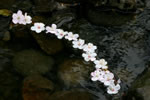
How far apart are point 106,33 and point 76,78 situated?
1.15 m

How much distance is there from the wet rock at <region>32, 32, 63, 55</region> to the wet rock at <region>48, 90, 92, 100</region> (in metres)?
0.89

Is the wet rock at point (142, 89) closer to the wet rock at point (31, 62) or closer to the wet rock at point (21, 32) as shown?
the wet rock at point (31, 62)

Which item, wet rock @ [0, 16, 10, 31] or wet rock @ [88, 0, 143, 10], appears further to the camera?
wet rock @ [88, 0, 143, 10]

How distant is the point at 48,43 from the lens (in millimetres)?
4719

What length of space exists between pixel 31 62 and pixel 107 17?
5.62 feet

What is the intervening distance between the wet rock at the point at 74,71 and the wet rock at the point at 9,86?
69 cm

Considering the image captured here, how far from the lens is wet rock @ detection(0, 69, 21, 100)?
413 cm

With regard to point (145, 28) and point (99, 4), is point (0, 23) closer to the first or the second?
point (99, 4)

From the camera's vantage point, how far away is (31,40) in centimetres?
488

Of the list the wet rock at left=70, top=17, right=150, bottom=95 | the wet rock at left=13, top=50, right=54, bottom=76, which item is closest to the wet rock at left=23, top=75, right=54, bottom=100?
the wet rock at left=13, top=50, right=54, bottom=76

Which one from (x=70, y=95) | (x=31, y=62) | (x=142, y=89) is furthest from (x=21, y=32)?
(x=142, y=89)

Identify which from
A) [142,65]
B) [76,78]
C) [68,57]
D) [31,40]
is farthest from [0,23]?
[142,65]

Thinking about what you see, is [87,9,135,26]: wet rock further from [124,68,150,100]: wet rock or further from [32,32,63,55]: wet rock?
[124,68,150,100]: wet rock

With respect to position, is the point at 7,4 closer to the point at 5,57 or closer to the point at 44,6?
the point at 44,6
